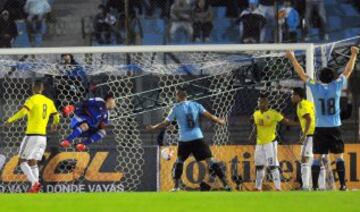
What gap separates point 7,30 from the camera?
18141mm

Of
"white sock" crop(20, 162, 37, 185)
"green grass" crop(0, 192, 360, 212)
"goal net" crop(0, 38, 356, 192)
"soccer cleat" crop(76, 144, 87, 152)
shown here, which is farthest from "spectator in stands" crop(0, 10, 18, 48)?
"green grass" crop(0, 192, 360, 212)

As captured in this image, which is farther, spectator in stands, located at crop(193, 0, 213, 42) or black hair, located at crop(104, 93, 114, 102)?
spectator in stands, located at crop(193, 0, 213, 42)

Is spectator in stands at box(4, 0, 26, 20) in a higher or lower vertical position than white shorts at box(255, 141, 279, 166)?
higher

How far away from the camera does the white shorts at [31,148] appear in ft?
42.3

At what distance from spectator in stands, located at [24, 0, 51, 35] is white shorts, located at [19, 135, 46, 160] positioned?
585 cm

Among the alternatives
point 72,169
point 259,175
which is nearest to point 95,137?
point 72,169

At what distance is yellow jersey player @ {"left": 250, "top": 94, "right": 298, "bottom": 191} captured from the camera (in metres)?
13.6

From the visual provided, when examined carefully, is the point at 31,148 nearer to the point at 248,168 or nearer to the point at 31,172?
the point at 31,172

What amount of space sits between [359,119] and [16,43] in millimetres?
7052

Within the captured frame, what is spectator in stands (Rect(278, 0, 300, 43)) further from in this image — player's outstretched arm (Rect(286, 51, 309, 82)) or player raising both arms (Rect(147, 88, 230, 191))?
player's outstretched arm (Rect(286, 51, 309, 82))

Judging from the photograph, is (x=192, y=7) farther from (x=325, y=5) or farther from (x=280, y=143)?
(x=280, y=143)

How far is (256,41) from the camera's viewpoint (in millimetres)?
17703

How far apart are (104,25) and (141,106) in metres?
3.04

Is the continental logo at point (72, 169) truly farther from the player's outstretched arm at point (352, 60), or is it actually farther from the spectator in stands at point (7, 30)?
the player's outstretched arm at point (352, 60)
